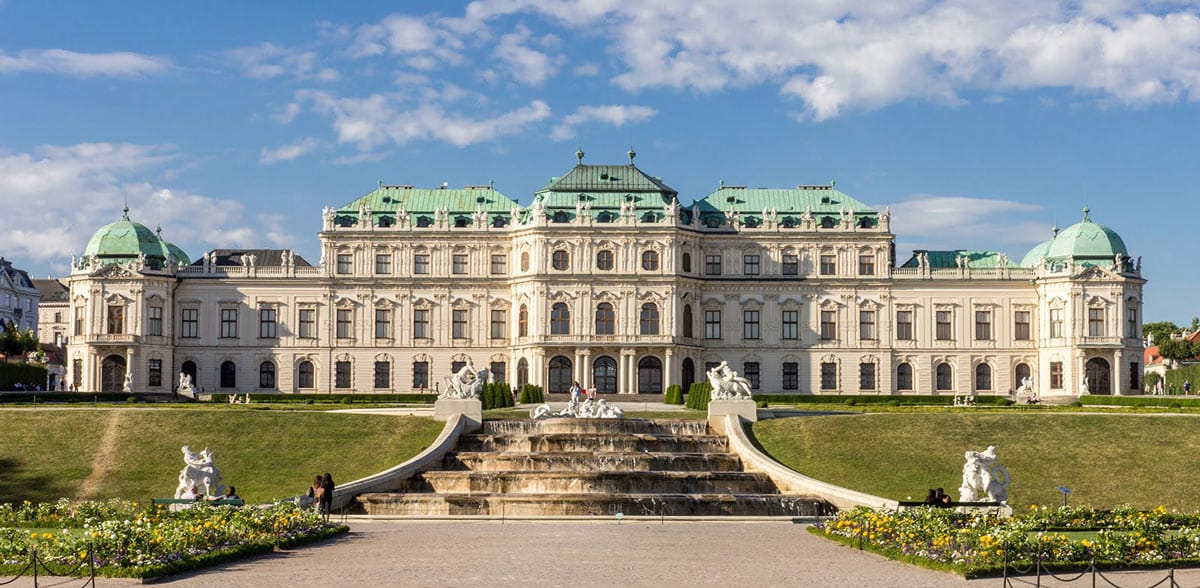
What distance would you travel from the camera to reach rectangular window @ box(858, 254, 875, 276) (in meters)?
96.4

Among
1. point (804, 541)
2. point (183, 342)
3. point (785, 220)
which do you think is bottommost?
point (804, 541)

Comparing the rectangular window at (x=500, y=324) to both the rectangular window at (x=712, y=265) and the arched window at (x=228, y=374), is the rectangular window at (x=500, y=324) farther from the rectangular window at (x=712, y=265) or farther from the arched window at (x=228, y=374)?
the arched window at (x=228, y=374)

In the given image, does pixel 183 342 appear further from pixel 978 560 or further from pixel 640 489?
pixel 978 560

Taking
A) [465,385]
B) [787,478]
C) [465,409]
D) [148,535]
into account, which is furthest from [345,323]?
[148,535]

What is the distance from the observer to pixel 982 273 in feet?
319

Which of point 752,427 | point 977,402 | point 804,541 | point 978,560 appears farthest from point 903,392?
point 978,560

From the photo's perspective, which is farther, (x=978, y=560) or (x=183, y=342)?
(x=183, y=342)

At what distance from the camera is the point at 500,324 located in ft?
316

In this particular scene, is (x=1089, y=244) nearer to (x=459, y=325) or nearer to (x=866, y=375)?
(x=866, y=375)

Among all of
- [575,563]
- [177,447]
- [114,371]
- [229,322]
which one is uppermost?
[229,322]

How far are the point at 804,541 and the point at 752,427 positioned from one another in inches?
853

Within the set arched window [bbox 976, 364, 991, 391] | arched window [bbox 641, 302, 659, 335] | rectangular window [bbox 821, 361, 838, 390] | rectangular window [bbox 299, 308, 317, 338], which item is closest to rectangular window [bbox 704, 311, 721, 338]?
arched window [bbox 641, 302, 659, 335]

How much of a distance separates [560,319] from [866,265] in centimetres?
2194

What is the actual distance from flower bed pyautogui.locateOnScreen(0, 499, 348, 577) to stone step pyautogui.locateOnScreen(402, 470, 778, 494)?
33.2 feet
